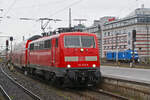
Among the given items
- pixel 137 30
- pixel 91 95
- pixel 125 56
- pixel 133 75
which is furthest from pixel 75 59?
pixel 137 30

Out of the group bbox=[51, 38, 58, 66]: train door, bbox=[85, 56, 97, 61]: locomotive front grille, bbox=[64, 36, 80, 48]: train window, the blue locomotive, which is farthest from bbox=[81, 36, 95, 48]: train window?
the blue locomotive

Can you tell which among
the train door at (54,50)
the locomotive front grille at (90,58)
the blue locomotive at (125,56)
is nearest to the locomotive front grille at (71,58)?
the locomotive front grille at (90,58)

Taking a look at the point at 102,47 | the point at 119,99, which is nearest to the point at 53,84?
the point at 119,99

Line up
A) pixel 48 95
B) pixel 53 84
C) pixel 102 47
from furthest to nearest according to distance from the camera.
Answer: pixel 102 47
pixel 53 84
pixel 48 95

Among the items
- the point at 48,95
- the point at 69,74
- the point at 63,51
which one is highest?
the point at 63,51

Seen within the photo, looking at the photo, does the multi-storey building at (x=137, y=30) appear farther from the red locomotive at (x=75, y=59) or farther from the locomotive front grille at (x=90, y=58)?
the locomotive front grille at (x=90, y=58)

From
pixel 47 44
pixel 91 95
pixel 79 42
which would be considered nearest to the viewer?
pixel 91 95

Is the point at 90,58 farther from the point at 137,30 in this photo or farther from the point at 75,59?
the point at 137,30

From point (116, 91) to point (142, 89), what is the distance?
2375 mm

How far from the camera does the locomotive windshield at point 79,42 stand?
1429 centimetres

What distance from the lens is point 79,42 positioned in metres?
14.5

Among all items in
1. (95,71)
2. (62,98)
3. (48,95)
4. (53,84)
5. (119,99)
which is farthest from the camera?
(53,84)

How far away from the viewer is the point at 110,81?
14.9 m

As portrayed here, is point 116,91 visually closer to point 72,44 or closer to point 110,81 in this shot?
point 110,81
